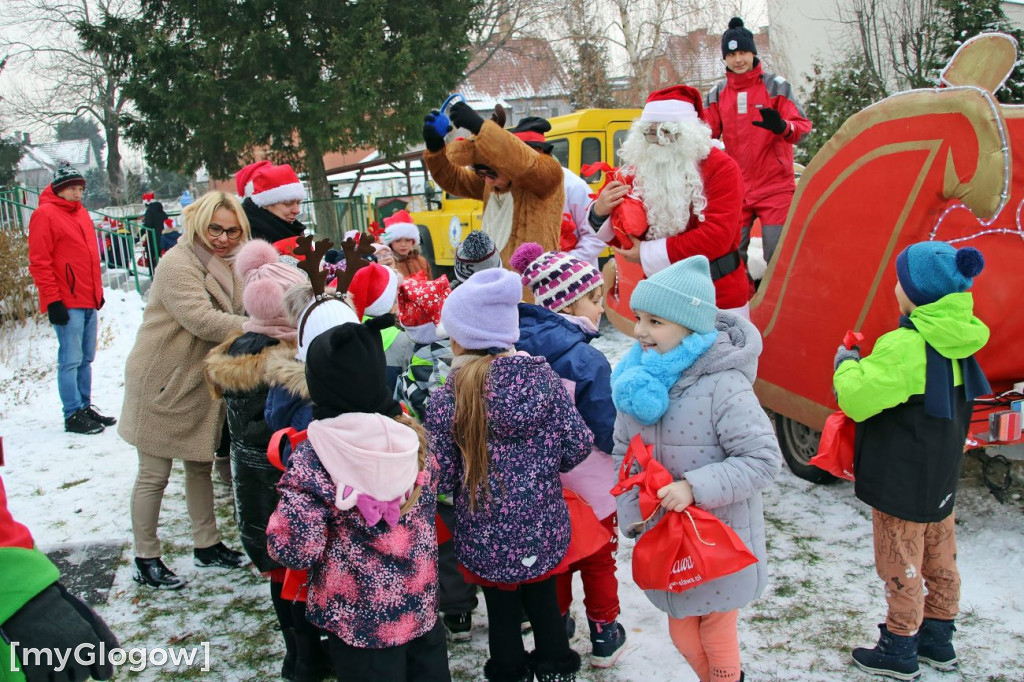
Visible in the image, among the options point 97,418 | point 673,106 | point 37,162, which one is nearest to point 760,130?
point 673,106

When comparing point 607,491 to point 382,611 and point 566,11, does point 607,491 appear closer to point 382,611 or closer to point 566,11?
point 382,611

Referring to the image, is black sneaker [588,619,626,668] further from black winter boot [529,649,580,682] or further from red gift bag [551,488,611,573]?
red gift bag [551,488,611,573]

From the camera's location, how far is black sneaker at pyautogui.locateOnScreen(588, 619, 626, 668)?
3.06 metres

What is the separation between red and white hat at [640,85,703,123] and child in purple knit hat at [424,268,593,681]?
148 cm

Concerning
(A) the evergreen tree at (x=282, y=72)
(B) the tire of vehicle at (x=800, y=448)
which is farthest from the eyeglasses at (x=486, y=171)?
(A) the evergreen tree at (x=282, y=72)

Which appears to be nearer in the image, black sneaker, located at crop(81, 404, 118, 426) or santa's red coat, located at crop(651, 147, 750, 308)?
santa's red coat, located at crop(651, 147, 750, 308)

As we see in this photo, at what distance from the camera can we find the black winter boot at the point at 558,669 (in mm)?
2836

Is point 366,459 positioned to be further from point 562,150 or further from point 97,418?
point 562,150

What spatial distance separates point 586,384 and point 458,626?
1257 mm

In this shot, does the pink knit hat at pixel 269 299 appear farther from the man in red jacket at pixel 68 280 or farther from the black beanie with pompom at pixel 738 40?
the man in red jacket at pixel 68 280

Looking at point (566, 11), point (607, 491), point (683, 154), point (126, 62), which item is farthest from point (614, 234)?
point (566, 11)

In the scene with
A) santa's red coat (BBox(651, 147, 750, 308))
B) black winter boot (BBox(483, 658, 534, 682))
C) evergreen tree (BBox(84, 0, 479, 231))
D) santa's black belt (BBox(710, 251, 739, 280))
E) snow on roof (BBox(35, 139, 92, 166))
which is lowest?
black winter boot (BBox(483, 658, 534, 682))

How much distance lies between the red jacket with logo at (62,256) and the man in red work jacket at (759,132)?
16.7 ft

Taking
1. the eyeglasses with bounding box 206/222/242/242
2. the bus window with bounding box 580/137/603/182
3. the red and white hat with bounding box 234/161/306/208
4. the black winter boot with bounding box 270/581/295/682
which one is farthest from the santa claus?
the bus window with bounding box 580/137/603/182
